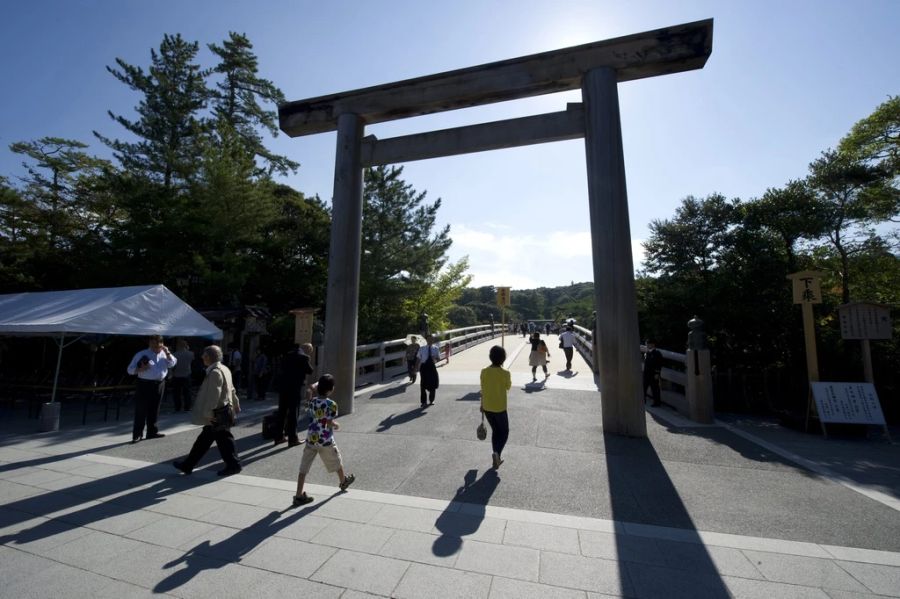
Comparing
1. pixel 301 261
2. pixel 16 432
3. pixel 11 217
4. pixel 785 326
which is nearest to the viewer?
pixel 16 432

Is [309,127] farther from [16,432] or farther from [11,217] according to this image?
[11,217]

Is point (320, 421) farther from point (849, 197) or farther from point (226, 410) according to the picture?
point (849, 197)

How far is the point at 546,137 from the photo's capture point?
740 centimetres

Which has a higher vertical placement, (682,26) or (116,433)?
(682,26)

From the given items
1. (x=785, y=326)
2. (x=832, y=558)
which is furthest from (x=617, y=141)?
(x=785, y=326)

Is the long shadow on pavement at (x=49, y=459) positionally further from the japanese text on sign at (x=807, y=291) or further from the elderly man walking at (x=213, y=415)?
the japanese text on sign at (x=807, y=291)

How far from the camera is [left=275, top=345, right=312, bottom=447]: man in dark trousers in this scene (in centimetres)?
626

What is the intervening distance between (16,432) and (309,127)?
320 inches

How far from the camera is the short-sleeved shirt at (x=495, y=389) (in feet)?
16.6

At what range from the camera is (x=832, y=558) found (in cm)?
304

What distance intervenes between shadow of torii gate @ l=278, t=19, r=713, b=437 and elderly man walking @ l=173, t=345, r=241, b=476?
3078 mm

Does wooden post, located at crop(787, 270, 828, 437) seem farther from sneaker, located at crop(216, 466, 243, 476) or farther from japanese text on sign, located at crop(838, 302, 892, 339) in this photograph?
sneaker, located at crop(216, 466, 243, 476)

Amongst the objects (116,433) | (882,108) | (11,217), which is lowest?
(116,433)

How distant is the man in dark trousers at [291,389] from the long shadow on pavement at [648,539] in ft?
15.3
